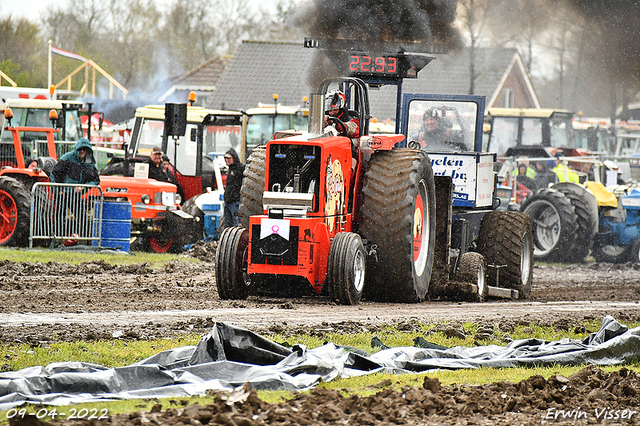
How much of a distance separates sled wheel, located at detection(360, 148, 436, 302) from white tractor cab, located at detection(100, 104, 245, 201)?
938cm

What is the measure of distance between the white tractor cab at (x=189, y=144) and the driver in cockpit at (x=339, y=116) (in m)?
9.01

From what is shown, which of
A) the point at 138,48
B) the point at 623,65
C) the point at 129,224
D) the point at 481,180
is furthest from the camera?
the point at 138,48

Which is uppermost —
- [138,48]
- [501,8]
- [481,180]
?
[138,48]

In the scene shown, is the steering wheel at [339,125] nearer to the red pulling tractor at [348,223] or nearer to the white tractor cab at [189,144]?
the red pulling tractor at [348,223]

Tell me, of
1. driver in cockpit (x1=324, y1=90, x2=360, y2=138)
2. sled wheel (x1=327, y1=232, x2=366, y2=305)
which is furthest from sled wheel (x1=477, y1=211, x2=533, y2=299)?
sled wheel (x1=327, y1=232, x2=366, y2=305)

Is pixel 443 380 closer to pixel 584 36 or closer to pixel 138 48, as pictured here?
pixel 584 36

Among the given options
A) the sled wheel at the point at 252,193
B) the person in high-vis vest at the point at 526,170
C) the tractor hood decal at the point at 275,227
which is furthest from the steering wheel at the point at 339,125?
the person in high-vis vest at the point at 526,170

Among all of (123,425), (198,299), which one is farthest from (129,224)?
(123,425)

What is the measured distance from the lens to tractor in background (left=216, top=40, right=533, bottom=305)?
→ 9.92m

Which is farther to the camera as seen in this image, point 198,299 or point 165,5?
point 165,5

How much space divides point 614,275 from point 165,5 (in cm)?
4117

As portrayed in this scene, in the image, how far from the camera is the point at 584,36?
45.8 ft

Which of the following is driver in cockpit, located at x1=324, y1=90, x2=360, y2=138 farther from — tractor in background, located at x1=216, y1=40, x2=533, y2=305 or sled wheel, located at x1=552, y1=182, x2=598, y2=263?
sled wheel, located at x1=552, y1=182, x2=598, y2=263

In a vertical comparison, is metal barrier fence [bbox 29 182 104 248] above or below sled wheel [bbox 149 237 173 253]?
above
